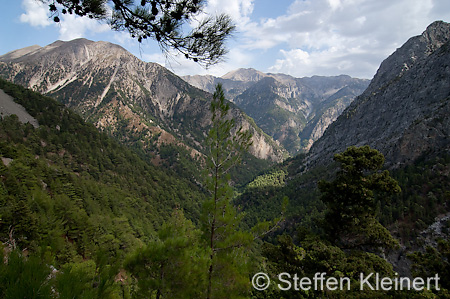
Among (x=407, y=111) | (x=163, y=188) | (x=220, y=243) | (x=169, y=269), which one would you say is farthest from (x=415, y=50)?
(x=169, y=269)

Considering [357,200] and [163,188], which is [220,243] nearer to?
[357,200]

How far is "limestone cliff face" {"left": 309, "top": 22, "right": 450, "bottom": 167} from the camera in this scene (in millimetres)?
52125

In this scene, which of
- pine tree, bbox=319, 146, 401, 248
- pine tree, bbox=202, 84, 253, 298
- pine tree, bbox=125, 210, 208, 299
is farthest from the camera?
pine tree, bbox=319, 146, 401, 248

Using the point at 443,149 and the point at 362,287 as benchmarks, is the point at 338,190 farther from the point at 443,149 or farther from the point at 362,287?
the point at 443,149

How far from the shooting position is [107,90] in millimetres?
180125

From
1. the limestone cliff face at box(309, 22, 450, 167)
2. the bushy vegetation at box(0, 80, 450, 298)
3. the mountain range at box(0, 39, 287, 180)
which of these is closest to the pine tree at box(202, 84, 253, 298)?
the bushy vegetation at box(0, 80, 450, 298)

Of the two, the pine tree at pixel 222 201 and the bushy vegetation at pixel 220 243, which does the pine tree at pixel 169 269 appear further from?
the pine tree at pixel 222 201

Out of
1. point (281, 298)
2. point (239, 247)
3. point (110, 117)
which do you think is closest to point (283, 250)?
point (281, 298)

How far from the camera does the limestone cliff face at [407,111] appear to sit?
5212 centimetres

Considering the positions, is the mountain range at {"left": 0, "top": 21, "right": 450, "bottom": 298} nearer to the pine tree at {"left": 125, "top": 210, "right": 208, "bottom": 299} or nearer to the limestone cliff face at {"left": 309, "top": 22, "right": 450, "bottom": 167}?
the pine tree at {"left": 125, "top": 210, "right": 208, "bottom": 299}

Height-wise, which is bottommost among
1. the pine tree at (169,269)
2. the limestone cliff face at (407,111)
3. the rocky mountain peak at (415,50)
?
the pine tree at (169,269)

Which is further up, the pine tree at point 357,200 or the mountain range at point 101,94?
the mountain range at point 101,94

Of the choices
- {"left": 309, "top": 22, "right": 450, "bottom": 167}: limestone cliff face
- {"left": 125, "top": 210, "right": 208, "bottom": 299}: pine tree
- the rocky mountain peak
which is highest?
the rocky mountain peak

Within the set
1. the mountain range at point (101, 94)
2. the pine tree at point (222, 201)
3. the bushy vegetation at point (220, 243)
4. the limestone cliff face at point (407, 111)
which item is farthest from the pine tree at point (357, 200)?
the mountain range at point (101, 94)
